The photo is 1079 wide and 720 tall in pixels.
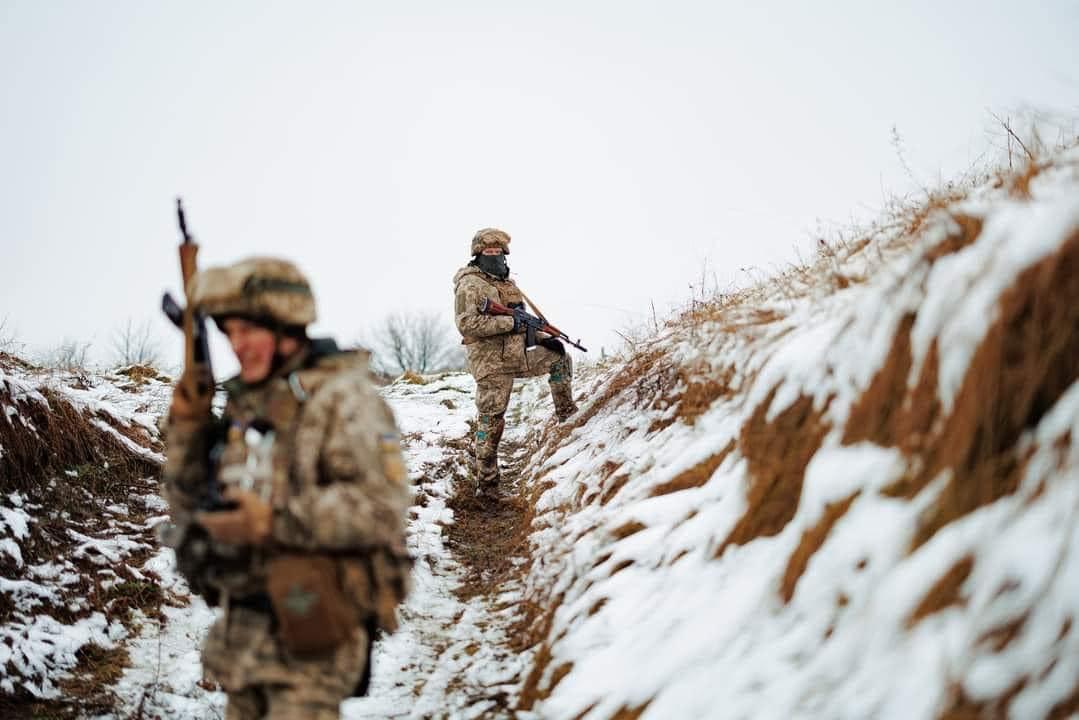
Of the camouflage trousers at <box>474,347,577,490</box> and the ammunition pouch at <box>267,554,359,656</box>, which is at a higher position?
the camouflage trousers at <box>474,347,577,490</box>

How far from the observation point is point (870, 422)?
2.21m

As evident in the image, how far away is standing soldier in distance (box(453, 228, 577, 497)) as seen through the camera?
671 cm

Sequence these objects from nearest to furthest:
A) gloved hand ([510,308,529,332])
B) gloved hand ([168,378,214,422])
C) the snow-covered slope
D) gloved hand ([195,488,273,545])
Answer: the snow-covered slope → gloved hand ([195,488,273,545]) → gloved hand ([168,378,214,422]) → gloved hand ([510,308,529,332])

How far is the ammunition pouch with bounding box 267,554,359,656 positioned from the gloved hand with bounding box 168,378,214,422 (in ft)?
2.25

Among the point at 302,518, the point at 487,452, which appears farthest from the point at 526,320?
the point at 302,518

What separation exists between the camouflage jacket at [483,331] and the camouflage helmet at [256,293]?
442 cm

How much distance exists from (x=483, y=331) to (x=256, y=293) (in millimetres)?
4530

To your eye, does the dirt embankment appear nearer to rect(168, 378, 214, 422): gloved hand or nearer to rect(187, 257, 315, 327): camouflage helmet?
rect(168, 378, 214, 422): gloved hand

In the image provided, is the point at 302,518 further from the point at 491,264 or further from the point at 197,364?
the point at 491,264

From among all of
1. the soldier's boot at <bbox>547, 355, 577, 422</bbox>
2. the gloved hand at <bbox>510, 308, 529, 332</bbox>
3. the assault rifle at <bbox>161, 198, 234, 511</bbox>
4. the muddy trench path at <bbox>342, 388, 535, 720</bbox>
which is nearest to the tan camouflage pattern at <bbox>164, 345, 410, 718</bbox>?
the assault rifle at <bbox>161, 198, 234, 511</bbox>

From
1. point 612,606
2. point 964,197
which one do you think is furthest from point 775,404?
point 964,197

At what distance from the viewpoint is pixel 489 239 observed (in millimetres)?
7023

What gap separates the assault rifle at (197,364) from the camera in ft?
7.44

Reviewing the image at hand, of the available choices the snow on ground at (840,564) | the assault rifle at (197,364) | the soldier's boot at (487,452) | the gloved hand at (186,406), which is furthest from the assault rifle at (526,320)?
the gloved hand at (186,406)
